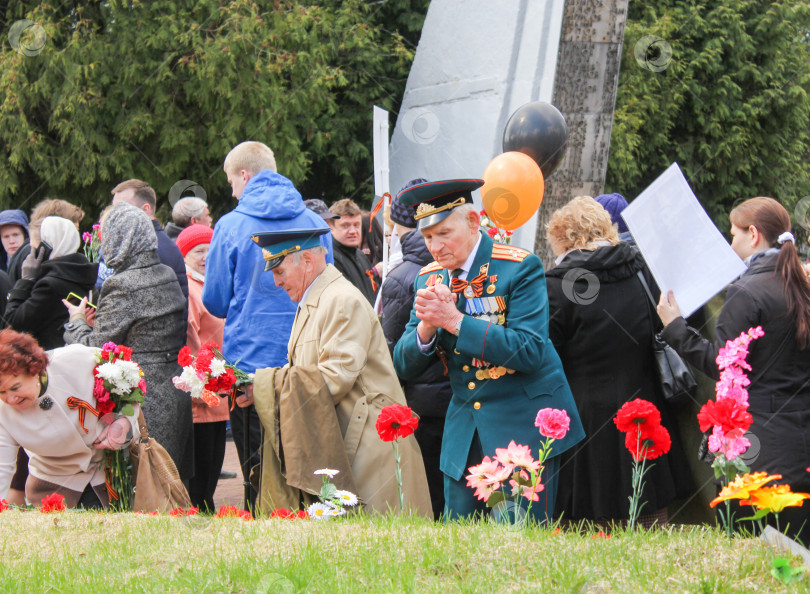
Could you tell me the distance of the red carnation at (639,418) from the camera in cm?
331

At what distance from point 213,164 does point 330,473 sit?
32.9ft

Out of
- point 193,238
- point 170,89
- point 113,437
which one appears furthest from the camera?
point 170,89

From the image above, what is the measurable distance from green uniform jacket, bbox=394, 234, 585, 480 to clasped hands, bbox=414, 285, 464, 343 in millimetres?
94

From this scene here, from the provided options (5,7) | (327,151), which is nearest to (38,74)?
(5,7)

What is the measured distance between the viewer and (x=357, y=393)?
4.23 metres

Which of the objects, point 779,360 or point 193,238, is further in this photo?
point 193,238

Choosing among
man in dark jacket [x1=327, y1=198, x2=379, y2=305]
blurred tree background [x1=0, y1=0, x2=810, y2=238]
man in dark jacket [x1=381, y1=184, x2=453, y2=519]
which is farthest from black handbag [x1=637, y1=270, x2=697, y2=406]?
blurred tree background [x1=0, y1=0, x2=810, y2=238]

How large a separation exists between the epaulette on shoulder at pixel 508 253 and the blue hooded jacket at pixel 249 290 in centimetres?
156

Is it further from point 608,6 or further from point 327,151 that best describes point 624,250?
point 327,151

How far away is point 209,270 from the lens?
5320 millimetres

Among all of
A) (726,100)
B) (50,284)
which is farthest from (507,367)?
(726,100)

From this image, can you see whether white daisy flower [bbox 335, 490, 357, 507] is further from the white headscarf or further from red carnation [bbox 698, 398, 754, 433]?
the white headscarf

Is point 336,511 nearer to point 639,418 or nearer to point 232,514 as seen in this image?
point 232,514

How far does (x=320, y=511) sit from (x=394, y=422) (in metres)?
0.59
